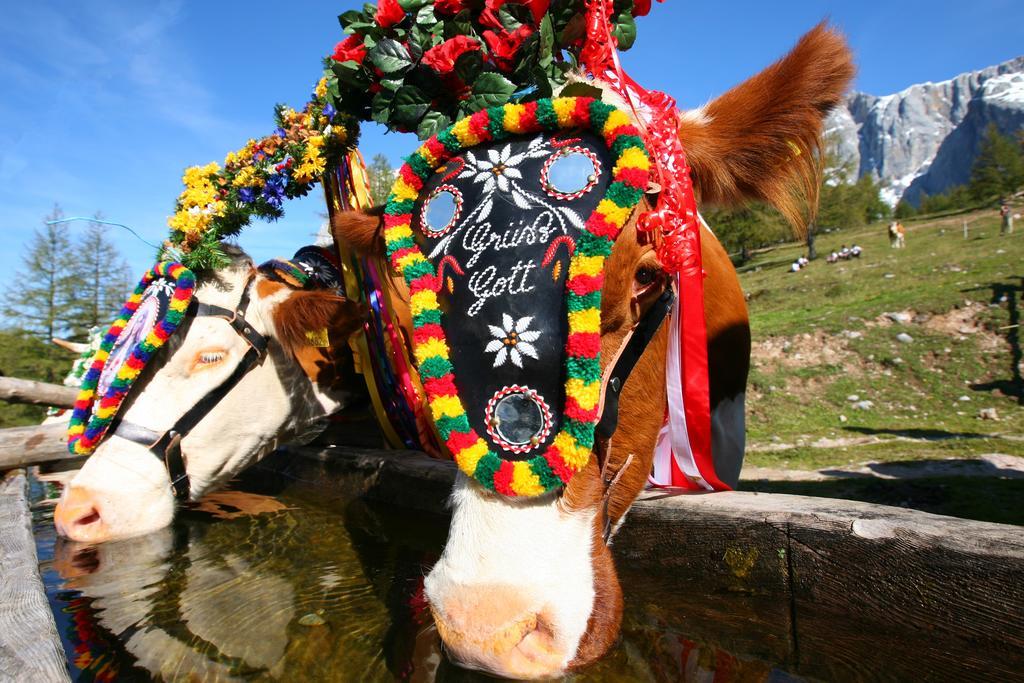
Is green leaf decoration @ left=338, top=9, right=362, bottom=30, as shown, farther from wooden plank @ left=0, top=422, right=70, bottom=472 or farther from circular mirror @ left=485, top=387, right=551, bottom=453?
wooden plank @ left=0, top=422, right=70, bottom=472

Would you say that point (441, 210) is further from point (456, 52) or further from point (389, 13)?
point (389, 13)

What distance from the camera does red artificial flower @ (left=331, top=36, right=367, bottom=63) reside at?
2697mm

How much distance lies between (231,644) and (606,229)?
5.72 ft

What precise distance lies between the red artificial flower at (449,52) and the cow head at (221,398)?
5.22ft

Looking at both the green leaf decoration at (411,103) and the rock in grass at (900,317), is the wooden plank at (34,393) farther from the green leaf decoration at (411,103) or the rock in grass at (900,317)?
the rock in grass at (900,317)

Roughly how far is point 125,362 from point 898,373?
8.85 metres

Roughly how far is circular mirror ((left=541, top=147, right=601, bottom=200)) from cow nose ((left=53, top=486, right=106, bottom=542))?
2786 mm

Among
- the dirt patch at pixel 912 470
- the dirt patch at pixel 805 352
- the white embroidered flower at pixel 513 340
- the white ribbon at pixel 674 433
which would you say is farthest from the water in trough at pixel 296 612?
the dirt patch at pixel 805 352

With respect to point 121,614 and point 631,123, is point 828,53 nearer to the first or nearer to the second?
point 631,123

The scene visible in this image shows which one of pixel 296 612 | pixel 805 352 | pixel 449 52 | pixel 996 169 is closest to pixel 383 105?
pixel 449 52

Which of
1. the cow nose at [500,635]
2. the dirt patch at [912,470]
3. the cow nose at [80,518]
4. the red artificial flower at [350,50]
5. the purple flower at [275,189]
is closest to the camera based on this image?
the cow nose at [500,635]

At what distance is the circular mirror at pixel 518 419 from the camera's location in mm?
1640

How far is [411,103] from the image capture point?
2504 millimetres

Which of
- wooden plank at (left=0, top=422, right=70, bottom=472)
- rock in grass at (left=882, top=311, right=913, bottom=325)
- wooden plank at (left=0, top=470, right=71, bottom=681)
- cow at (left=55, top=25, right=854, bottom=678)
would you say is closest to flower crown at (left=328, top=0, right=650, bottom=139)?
cow at (left=55, top=25, right=854, bottom=678)
